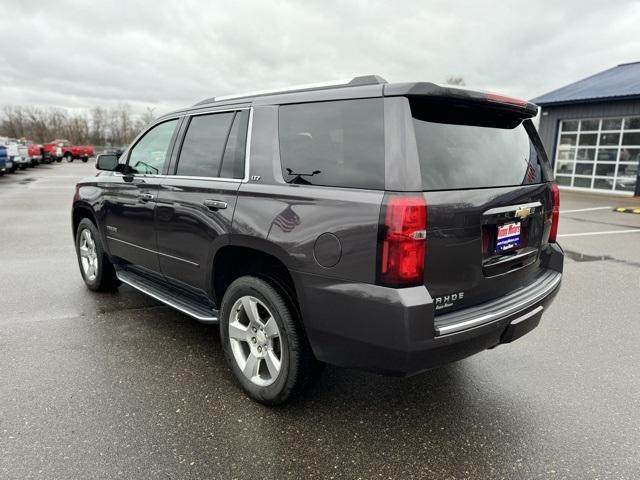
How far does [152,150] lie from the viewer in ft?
13.7

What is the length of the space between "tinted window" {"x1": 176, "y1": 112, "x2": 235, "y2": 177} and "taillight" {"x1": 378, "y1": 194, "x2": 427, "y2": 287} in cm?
151

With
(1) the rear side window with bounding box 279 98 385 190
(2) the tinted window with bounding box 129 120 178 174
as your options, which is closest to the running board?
(2) the tinted window with bounding box 129 120 178 174

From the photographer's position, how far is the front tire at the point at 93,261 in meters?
4.82

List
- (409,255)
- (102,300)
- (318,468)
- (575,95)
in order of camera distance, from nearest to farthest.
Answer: (409,255) < (318,468) < (102,300) < (575,95)

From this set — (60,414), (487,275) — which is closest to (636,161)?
(487,275)

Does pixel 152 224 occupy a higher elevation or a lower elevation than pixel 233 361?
higher

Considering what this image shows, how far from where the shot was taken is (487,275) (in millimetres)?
2615

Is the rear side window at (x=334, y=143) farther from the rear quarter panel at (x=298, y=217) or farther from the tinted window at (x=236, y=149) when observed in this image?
the tinted window at (x=236, y=149)

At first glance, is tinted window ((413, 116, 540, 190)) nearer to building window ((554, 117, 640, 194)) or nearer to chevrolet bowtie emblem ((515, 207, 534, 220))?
chevrolet bowtie emblem ((515, 207, 534, 220))

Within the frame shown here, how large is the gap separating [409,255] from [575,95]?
21.1 metres

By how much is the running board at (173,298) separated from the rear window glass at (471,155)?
1828 millimetres

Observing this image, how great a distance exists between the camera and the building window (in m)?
17.6

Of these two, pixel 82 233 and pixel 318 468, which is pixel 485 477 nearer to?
pixel 318 468

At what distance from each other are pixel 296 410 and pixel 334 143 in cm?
163
